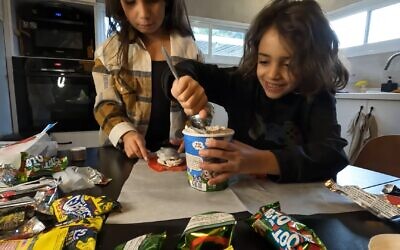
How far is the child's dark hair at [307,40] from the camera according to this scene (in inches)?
25.3

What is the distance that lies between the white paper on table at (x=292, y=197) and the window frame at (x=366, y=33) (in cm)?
213

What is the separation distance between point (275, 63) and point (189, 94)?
0.25 meters

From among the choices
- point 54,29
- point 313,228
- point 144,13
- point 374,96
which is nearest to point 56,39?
point 54,29

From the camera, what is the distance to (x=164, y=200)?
0.42 metres

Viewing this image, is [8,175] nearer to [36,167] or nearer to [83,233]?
[36,167]

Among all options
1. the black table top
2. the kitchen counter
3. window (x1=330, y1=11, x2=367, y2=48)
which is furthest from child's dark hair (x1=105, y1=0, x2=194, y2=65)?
window (x1=330, y1=11, x2=367, y2=48)

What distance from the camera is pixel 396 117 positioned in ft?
5.34

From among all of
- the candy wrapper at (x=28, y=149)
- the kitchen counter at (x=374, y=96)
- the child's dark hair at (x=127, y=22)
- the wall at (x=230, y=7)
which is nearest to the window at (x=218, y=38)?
the wall at (x=230, y=7)

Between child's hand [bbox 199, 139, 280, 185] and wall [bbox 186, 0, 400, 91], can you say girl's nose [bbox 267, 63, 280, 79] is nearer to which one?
child's hand [bbox 199, 139, 280, 185]

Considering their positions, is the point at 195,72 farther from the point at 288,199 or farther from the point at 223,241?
the point at 223,241

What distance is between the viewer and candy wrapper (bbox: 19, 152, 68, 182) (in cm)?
49

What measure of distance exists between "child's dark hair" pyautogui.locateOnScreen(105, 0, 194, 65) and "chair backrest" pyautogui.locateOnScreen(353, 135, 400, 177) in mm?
760

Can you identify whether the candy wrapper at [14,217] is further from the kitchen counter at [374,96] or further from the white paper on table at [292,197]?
the kitchen counter at [374,96]

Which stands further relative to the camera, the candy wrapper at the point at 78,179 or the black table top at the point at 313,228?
the candy wrapper at the point at 78,179
